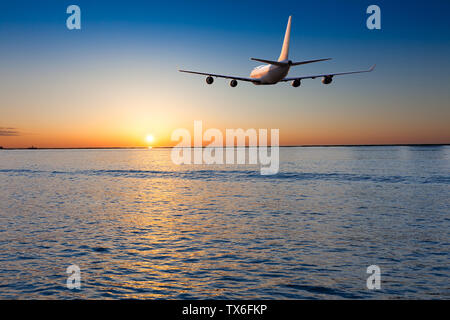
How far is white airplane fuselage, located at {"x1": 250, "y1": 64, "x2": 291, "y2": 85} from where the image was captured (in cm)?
6659

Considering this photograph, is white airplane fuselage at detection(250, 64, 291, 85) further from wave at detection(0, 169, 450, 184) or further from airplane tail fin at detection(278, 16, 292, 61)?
wave at detection(0, 169, 450, 184)

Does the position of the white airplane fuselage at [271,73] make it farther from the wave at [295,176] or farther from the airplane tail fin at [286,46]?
the wave at [295,176]

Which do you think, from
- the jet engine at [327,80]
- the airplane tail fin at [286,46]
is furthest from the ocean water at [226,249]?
the airplane tail fin at [286,46]

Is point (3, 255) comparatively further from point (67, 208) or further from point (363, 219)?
point (363, 219)

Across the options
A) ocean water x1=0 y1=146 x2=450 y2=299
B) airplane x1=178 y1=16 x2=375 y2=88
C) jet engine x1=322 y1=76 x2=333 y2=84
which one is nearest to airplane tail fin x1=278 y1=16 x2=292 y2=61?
airplane x1=178 y1=16 x2=375 y2=88

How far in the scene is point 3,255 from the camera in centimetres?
2195

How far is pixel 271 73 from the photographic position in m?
68.1

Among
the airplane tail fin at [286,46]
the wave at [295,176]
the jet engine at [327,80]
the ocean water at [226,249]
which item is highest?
the airplane tail fin at [286,46]

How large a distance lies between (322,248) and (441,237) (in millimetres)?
9036

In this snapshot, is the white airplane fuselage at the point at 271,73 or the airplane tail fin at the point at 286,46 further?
the airplane tail fin at the point at 286,46

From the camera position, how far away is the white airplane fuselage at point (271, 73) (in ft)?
218

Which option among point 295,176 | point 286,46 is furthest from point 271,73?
point 295,176

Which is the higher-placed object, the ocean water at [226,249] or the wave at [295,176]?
the wave at [295,176]
